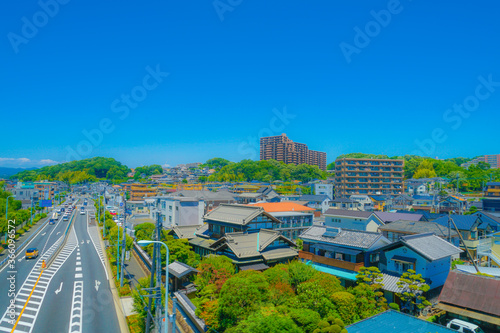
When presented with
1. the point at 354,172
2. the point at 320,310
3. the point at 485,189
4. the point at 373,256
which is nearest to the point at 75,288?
the point at 320,310

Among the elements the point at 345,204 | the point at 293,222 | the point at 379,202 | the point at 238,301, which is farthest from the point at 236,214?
the point at 379,202

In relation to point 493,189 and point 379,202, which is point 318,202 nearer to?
point 379,202

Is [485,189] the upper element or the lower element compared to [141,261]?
upper


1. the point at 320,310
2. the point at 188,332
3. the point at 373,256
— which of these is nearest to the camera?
the point at 320,310

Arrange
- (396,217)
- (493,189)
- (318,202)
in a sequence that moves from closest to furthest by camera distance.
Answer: (396,217) < (318,202) < (493,189)

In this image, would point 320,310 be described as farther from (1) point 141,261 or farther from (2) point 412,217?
(2) point 412,217

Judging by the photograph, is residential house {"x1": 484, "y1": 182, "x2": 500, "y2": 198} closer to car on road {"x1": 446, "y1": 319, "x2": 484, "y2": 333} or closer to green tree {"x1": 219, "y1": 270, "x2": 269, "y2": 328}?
car on road {"x1": 446, "y1": 319, "x2": 484, "y2": 333}

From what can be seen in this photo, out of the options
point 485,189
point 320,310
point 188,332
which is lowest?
point 188,332
